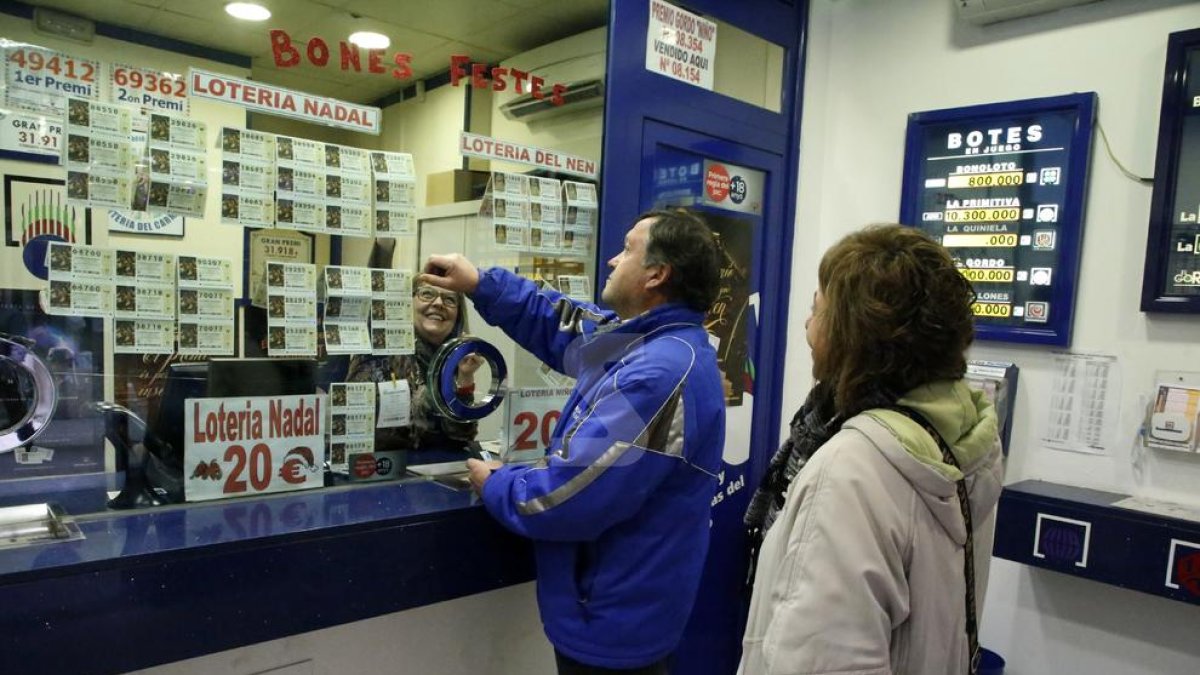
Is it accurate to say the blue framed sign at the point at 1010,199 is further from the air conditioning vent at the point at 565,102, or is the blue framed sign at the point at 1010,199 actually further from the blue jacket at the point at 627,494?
the blue jacket at the point at 627,494

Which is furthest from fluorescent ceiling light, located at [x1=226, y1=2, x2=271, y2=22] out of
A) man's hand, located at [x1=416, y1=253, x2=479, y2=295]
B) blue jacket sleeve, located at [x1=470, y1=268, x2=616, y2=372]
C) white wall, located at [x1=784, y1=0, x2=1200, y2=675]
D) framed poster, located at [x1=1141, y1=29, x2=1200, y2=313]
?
framed poster, located at [x1=1141, y1=29, x2=1200, y2=313]

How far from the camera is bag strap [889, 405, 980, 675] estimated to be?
1110mm

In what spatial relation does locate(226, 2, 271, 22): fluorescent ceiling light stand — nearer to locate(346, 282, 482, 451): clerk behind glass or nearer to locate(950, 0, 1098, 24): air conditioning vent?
locate(346, 282, 482, 451): clerk behind glass

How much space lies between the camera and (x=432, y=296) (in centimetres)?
184

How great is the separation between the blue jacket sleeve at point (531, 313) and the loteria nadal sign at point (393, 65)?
526 mm

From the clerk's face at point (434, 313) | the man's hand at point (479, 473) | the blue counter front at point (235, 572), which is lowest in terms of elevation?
the blue counter front at point (235, 572)

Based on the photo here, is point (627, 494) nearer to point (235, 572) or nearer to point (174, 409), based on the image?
point (235, 572)

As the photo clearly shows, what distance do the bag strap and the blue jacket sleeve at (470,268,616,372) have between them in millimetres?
969

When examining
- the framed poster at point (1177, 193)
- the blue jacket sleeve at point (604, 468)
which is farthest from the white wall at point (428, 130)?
the framed poster at point (1177, 193)

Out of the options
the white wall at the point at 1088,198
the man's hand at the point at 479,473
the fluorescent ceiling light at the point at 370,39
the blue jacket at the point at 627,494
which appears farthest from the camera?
the white wall at the point at 1088,198

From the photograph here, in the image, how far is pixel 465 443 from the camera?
196 cm

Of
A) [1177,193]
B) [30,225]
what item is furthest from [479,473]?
[1177,193]

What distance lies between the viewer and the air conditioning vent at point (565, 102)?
81.1 inches

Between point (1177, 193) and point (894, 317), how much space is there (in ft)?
5.91
